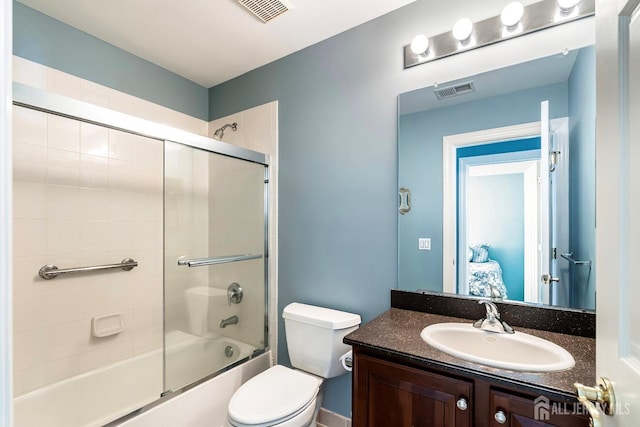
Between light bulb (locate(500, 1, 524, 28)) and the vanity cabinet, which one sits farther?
light bulb (locate(500, 1, 524, 28))

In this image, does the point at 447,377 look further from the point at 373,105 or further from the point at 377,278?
the point at 373,105

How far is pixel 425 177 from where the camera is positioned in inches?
61.7

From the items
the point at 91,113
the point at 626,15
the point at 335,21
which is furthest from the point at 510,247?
the point at 91,113

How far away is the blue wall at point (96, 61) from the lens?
1.60 meters

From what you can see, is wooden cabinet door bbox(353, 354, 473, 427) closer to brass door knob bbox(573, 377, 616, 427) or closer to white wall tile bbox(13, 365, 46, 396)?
brass door knob bbox(573, 377, 616, 427)

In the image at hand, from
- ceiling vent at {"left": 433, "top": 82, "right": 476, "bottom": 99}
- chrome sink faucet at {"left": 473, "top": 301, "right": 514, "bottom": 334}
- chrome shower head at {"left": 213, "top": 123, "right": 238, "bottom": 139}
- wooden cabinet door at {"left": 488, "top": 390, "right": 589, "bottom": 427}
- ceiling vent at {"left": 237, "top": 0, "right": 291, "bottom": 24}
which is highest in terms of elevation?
ceiling vent at {"left": 237, "top": 0, "right": 291, "bottom": 24}

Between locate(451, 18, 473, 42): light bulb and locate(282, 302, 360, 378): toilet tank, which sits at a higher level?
locate(451, 18, 473, 42): light bulb

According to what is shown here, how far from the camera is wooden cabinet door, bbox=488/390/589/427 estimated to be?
2.66ft

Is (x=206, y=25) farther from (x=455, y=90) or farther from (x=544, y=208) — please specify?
(x=544, y=208)

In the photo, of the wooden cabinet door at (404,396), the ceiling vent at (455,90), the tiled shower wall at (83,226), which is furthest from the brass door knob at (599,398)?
the tiled shower wall at (83,226)

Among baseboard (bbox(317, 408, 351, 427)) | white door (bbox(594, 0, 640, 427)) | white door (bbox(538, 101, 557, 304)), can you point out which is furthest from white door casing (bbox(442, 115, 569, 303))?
baseboard (bbox(317, 408, 351, 427))

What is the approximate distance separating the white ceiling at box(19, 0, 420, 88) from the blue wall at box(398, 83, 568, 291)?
2.20ft

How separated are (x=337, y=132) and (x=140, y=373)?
2029 millimetres

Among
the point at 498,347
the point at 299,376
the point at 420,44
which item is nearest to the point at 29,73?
the point at 420,44
